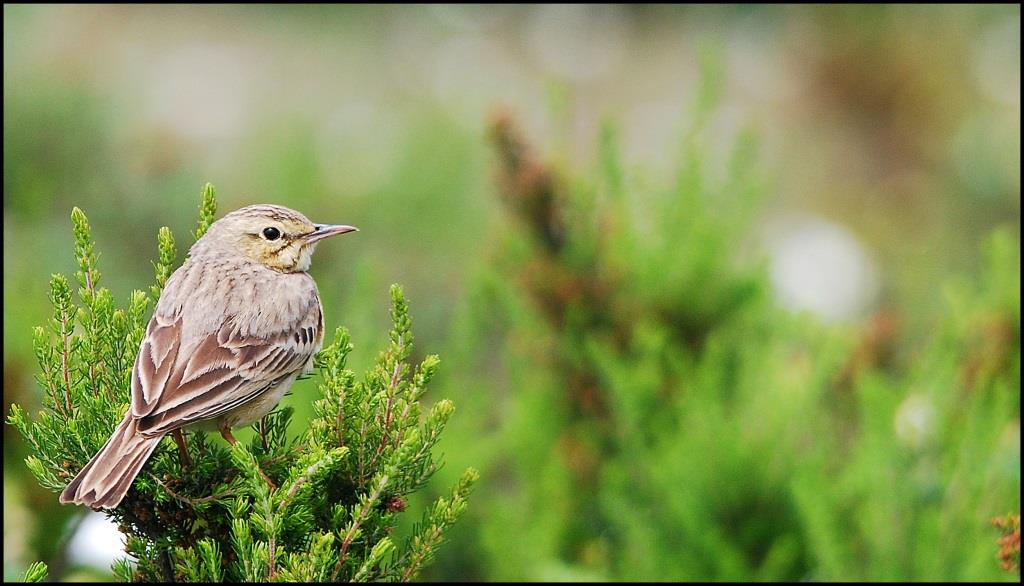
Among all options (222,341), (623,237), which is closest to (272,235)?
(222,341)

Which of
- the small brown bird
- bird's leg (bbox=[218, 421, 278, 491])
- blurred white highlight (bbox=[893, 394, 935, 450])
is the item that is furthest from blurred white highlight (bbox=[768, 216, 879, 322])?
bird's leg (bbox=[218, 421, 278, 491])

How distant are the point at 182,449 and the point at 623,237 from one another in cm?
276

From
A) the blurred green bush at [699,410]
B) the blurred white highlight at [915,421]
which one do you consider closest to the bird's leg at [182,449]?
the blurred green bush at [699,410]

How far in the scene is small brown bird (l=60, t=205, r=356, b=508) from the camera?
2000 mm

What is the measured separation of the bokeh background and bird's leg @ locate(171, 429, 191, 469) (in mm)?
757

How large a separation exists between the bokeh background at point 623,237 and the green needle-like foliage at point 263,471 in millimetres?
724

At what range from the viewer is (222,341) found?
235 centimetres

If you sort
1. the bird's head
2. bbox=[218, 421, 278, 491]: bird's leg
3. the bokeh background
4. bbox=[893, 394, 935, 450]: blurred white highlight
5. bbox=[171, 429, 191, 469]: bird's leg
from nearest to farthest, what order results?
bbox=[218, 421, 278, 491]: bird's leg < bbox=[171, 429, 191, 469]: bird's leg < the bird's head < bbox=[893, 394, 935, 450]: blurred white highlight < the bokeh background

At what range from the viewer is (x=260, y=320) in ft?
7.95

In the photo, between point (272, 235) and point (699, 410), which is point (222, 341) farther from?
point (699, 410)

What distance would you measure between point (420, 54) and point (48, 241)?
6.99m

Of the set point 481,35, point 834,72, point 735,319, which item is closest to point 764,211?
point 834,72

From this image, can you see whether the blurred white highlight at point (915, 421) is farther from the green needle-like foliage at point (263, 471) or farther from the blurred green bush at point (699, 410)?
the green needle-like foliage at point (263, 471)

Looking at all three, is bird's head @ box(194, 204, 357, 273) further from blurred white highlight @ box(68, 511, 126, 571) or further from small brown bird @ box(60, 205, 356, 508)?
blurred white highlight @ box(68, 511, 126, 571)
